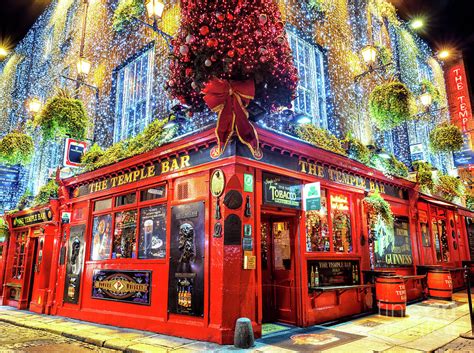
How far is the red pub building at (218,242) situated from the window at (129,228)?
0.04 m

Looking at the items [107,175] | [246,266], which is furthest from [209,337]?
[107,175]

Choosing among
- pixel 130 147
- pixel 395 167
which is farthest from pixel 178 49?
pixel 395 167

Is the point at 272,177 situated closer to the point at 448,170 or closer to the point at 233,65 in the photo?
the point at 233,65

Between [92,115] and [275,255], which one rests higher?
[92,115]

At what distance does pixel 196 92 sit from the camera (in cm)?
802

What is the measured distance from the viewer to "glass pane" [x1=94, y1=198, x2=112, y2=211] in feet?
36.5

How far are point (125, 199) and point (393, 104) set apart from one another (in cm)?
888

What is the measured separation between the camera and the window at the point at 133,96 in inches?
A: 473

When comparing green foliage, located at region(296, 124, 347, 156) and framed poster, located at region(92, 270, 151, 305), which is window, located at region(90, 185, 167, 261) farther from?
green foliage, located at region(296, 124, 347, 156)

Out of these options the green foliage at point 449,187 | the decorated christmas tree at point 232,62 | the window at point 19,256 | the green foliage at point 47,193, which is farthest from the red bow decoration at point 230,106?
the green foliage at point 449,187

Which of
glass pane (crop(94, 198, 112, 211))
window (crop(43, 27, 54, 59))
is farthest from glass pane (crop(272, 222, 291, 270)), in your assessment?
window (crop(43, 27, 54, 59))

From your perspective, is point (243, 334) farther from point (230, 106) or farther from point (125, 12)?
point (125, 12)

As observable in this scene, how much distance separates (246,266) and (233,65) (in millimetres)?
4182

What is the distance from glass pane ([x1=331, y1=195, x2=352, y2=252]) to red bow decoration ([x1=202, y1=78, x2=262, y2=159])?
424 centimetres
